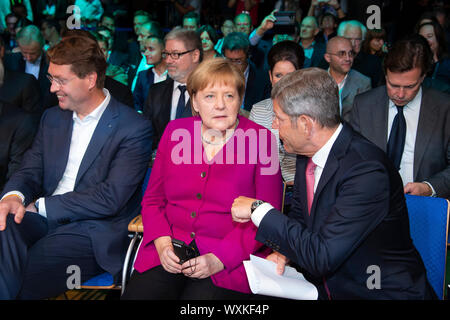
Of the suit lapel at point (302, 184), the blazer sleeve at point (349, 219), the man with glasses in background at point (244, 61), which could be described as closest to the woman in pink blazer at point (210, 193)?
the suit lapel at point (302, 184)

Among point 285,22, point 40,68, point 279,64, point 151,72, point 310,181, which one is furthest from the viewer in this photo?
point 285,22

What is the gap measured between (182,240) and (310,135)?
0.82 metres

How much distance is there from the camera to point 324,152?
5.91 feet

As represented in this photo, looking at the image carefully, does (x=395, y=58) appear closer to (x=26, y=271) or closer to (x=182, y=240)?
(x=182, y=240)

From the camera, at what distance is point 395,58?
2660mm

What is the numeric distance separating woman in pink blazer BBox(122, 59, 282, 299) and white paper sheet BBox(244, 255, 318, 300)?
21cm

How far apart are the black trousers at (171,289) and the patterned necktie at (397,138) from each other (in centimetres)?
140

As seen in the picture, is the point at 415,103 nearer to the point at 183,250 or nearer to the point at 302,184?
the point at 302,184

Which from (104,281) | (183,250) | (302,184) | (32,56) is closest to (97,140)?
(104,281)

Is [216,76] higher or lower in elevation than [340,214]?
higher

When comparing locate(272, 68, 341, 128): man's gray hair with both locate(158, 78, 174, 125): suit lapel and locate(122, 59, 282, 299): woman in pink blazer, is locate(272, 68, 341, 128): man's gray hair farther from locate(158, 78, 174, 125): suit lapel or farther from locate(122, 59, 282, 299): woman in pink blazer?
locate(158, 78, 174, 125): suit lapel

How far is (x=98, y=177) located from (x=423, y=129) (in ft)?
6.34

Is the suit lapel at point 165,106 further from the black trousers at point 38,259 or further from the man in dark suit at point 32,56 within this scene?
the man in dark suit at point 32,56

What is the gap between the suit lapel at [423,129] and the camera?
2.74m
